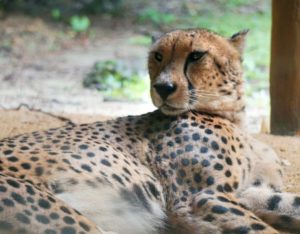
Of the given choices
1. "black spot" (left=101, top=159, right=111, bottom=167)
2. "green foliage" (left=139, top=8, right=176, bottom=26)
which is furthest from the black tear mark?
"green foliage" (left=139, top=8, right=176, bottom=26)

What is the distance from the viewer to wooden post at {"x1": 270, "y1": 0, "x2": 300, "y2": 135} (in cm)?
373

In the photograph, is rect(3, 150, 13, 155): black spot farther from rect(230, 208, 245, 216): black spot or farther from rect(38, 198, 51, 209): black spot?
rect(230, 208, 245, 216): black spot

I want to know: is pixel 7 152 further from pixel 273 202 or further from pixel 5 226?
pixel 273 202

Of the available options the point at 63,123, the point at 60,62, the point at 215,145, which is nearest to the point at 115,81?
the point at 60,62

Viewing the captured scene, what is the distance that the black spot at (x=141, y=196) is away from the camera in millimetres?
2570

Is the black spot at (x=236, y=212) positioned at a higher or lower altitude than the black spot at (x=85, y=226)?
lower

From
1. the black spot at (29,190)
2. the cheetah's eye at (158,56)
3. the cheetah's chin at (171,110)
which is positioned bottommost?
the black spot at (29,190)

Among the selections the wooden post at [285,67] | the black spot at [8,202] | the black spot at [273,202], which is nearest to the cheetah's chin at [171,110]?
the black spot at [273,202]

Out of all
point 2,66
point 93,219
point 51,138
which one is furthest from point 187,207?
point 2,66

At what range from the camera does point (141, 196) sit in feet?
8.52

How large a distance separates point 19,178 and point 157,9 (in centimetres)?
662

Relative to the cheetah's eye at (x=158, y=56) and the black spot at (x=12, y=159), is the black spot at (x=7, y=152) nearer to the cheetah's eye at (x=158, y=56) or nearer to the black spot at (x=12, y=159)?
the black spot at (x=12, y=159)

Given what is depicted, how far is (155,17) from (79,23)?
2.81ft

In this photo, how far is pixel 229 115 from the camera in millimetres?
2947
